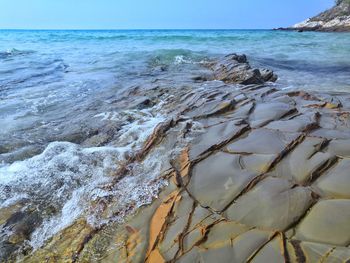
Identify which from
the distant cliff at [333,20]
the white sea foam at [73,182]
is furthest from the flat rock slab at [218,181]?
the distant cliff at [333,20]

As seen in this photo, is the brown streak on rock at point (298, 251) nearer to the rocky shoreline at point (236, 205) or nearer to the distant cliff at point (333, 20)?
the rocky shoreline at point (236, 205)

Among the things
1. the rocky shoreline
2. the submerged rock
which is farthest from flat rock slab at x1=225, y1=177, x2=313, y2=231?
the submerged rock

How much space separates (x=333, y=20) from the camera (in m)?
56.2

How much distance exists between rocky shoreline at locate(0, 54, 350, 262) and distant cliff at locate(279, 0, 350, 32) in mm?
52695

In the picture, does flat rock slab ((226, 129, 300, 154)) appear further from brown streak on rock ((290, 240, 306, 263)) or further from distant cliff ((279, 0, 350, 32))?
distant cliff ((279, 0, 350, 32))

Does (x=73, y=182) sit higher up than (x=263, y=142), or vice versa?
(x=263, y=142)

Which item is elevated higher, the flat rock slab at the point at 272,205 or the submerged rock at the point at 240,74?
the flat rock slab at the point at 272,205

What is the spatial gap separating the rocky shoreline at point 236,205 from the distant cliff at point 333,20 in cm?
5269

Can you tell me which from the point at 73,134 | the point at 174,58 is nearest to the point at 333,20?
the point at 174,58

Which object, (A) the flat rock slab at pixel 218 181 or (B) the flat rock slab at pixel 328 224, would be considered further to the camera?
(A) the flat rock slab at pixel 218 181

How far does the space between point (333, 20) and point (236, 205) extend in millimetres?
62148

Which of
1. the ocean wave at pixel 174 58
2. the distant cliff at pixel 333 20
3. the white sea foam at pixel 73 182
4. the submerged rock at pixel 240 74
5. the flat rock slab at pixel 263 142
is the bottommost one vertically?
the distant cliff at pixel 333 20

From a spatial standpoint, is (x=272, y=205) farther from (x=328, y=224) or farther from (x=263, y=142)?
(x=263, y=142)

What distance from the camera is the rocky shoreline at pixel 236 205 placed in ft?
7.70
